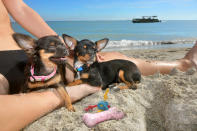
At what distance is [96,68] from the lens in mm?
3232

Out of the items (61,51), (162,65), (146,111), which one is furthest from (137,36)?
(61,51)

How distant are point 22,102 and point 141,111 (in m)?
1.28

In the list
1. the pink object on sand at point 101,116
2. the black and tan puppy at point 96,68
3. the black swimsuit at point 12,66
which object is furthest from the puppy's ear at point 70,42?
the pink object on sand at point 101,116

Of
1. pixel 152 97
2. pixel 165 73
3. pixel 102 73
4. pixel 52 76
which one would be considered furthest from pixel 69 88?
pixel 165 73

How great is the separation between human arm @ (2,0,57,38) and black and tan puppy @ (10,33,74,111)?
3.36 feet

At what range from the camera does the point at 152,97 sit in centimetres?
275

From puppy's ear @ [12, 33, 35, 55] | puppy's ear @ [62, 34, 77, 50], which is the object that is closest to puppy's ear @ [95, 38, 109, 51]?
puppy's ear @ [62, 34, 77, 50]

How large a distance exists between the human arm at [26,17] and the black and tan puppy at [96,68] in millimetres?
502

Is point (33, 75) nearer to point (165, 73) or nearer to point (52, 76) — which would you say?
point (52, 76)

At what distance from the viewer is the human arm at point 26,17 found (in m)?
3.20

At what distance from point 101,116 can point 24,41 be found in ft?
3.54

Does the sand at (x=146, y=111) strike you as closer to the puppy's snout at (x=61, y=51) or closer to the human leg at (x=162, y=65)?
the puppy's snout at (x=61, y=51)

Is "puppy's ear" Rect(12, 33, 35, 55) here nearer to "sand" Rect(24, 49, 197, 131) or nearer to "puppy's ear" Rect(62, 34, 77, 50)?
"sand" Rect(24, 49, 197, 131)

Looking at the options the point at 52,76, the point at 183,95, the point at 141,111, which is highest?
the point at 52,76
